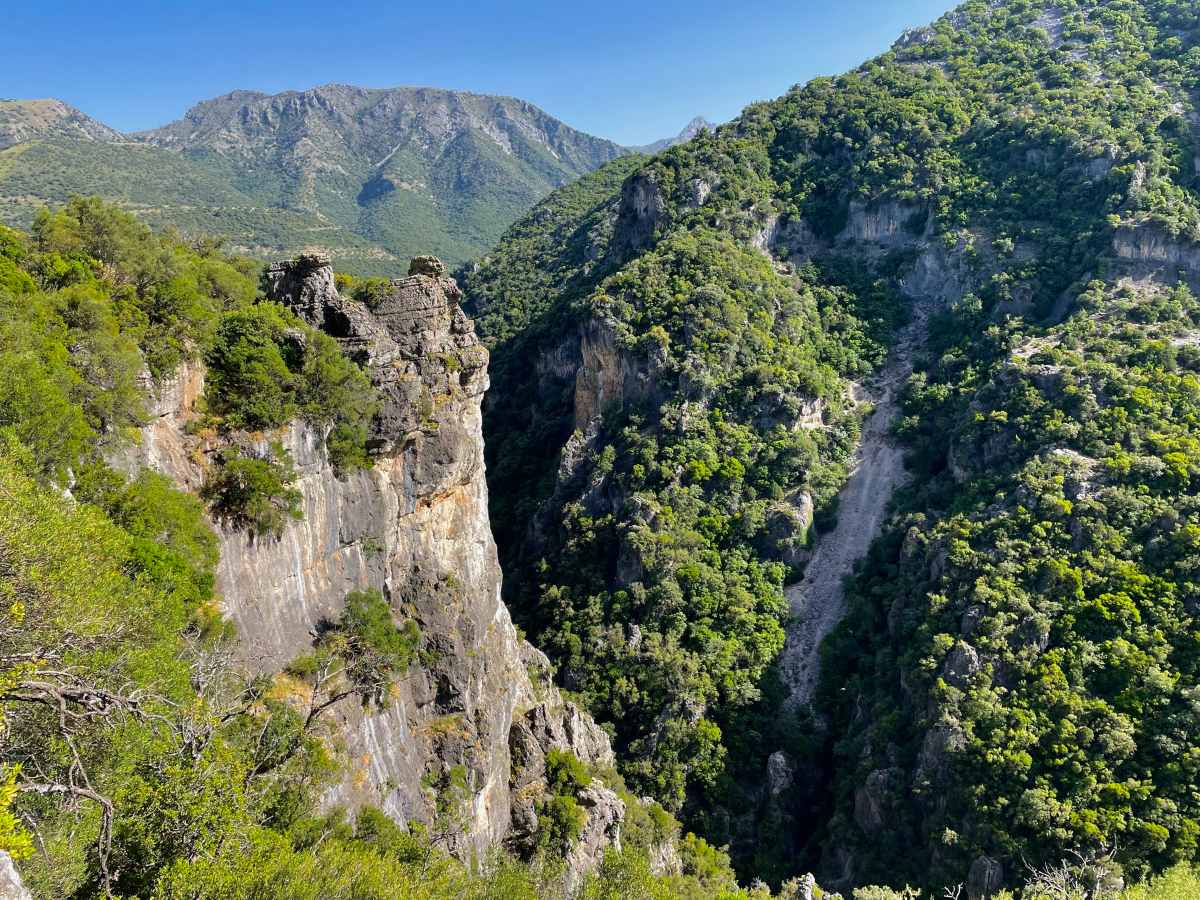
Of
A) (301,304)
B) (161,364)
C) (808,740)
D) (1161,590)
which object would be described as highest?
(301,304)

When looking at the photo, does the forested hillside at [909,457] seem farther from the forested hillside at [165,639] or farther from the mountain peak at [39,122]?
the mountain peak at [39,122]

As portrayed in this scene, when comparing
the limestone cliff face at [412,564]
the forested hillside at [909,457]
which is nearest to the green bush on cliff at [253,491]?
the limestone cliff face at [412,564]

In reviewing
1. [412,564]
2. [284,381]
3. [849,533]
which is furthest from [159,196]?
[849,533]

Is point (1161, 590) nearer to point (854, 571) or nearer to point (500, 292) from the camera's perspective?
point (854, 571)

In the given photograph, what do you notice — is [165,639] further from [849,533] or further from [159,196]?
[159,196]

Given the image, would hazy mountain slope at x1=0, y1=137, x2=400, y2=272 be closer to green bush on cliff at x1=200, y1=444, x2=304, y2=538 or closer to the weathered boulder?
green bush on cliff at x1=200, y1=444, x2=304, y2=538

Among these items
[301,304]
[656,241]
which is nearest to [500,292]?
[656,241]
